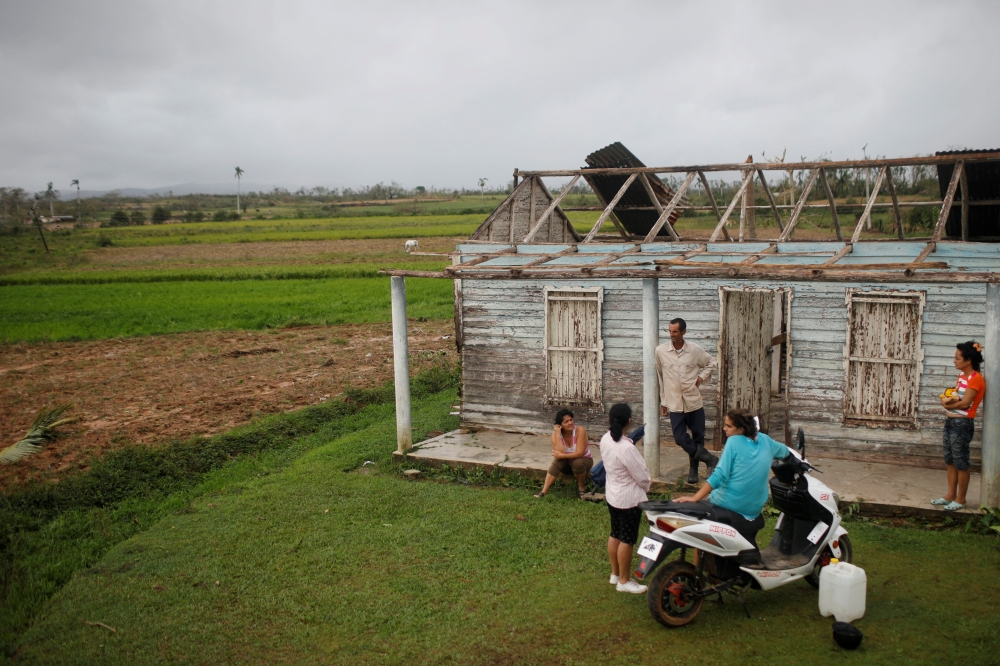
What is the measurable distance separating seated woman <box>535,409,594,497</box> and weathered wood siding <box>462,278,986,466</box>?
87.1 inches

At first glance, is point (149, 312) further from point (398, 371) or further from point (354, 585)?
point (354, 585)

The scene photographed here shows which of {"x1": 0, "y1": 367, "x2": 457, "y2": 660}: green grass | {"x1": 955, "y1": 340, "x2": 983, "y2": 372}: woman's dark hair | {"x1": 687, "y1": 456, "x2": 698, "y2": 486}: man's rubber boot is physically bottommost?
{"x1": 0, "y1": 367, "x2": 457, "y2": 660}: green grass

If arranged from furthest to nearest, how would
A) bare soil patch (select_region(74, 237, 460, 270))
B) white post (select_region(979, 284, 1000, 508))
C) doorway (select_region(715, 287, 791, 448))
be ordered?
bare soil patch (select_region(74, 237, 460, 270)) < doorway (select_region(715, 287, 791, 448)) < white post (select_region(979, 284, 1000, 508))

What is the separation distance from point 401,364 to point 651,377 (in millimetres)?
3393

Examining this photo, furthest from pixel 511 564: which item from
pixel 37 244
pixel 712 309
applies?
pixel 37 244

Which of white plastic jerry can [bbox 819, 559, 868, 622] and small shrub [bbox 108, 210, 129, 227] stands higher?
small shrub [bbox 108, 210, 129, 227]

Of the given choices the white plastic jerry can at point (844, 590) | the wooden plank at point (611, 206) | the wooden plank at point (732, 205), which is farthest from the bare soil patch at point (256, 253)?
the white plastic jerry can at point (844, 590)

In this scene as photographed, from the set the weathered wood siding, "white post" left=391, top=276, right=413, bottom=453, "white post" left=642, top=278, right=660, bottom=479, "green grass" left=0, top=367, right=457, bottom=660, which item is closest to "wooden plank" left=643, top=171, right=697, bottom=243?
the weathered wood siding

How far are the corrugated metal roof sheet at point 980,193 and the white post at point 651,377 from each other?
16.8 ft

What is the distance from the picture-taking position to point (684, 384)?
8289 millimetres

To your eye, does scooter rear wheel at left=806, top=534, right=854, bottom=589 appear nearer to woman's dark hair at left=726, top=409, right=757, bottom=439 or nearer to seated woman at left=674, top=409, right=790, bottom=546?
seated woman at left=674, top=409, right=790, bottom=546

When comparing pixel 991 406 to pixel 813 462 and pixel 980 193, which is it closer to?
pixel 813 462

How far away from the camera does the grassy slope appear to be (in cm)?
545

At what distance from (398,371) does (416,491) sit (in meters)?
1.82
